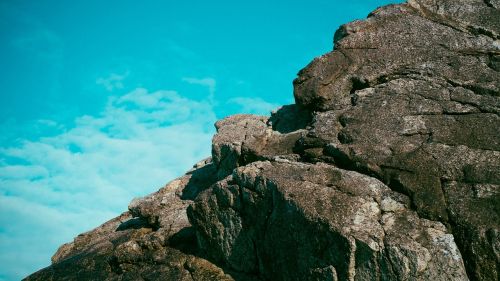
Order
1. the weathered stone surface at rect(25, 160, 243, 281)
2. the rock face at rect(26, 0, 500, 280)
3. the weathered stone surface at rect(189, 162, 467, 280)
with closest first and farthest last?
the weathered stone surface at rect(189, 162, 467, 280)
the rock face at rect(26, 0, 500, 280)
the weathered stone surface at rect(25, 160, 243, 281)

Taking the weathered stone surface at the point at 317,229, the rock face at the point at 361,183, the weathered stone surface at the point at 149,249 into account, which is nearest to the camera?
the weathered stone surface at the point at 317,229

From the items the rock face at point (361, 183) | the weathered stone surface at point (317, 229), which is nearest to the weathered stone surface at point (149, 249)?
the rock face at point (361, 183)

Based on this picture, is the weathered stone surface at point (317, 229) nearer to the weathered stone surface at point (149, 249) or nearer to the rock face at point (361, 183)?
the rock face at point (361, 183)

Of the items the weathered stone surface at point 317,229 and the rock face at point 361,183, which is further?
the rock face at point 361,183

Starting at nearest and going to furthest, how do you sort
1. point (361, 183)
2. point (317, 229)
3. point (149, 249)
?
point (317, 229), point (361, 183), point (149, 249)

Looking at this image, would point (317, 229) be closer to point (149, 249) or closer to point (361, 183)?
point (361, 183)

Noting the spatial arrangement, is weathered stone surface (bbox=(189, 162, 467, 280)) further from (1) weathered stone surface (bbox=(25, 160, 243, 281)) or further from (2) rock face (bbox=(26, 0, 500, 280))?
(1) weathered stone surface (bbox=(25, 160, 243, 281))

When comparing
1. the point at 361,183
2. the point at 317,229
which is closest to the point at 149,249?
the point at 317,229

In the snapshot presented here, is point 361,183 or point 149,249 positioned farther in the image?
point 149,249

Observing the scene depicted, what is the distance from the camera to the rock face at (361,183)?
21.4m

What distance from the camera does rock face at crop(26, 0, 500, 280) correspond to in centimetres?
2144

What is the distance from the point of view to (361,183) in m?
24.4

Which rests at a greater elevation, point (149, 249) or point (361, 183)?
point (361, 183)

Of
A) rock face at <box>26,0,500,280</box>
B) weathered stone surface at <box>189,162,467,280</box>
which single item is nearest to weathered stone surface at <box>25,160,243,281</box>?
rock face at <box>26,0,500,280</box>
